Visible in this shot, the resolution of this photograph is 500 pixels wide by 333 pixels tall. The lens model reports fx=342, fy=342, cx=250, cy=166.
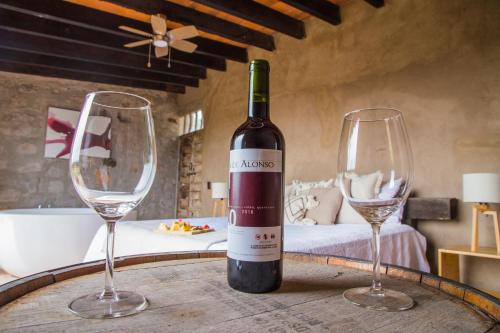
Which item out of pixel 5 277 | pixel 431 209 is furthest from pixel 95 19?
pixel 431 209

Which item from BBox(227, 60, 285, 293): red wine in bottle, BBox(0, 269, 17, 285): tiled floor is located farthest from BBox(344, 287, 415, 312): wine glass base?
BBox(0, 269, 17, 285): tiled floor

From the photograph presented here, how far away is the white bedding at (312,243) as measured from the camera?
156 centimetres

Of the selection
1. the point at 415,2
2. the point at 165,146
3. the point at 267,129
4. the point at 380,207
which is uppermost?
the point at 415,2

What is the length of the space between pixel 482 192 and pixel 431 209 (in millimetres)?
457

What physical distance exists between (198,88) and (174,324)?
5727mm

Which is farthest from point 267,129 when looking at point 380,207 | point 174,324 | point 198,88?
point 198,88

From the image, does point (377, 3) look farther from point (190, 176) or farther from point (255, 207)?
point (190, 176)

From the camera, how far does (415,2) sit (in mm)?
2932

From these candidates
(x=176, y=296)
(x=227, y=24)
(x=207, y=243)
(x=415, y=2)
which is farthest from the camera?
(x=227, y=24)

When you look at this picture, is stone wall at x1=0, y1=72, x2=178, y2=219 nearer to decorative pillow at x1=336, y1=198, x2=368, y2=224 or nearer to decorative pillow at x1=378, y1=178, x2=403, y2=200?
decorative pillow at x1=336, y1=198, x2=368, y2=224

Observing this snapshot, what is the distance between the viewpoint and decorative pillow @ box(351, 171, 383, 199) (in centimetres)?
53

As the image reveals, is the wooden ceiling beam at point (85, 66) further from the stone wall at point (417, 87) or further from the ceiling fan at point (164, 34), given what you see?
the stone wall at point (417, 87)

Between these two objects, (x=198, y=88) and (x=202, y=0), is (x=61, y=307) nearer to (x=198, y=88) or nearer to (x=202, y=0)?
(x=202, y=0)

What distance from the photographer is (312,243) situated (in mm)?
1562
